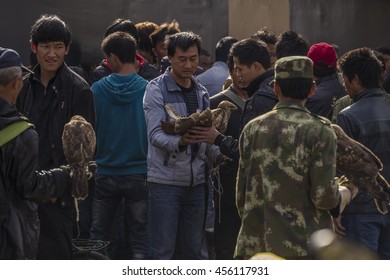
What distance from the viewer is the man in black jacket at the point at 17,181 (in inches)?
211

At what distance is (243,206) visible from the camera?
5719mm

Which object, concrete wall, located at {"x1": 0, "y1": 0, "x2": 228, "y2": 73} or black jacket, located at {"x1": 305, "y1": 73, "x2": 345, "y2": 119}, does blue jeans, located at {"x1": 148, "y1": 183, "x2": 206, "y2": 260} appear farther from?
concrete wall, located at {"x1": 0, "y1": 0, "x2": 228, "y2": 73}

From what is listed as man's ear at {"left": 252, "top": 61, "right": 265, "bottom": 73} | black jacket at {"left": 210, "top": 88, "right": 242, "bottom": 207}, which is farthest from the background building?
man's ear at {"left": 252, "top": 61, "right": 265, "bottom": 73}

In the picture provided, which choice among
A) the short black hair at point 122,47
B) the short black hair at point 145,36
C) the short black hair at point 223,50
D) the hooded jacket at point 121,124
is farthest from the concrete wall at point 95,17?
the hooded jacket at point 121,124

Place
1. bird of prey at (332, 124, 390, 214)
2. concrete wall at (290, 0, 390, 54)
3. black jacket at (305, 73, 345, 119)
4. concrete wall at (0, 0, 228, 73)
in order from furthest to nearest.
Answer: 1. concrete wall at (290, 0, 390, 54)
2. concrete wall at (0, 0, 228, 73)
3. black jacket at (305, 73, 345, 119)
4. bird of prey at (332, 124, 390, 214)

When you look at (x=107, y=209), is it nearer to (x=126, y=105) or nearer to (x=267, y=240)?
(x=126, y=105)

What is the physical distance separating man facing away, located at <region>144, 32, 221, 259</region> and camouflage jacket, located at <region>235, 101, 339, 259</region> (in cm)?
151

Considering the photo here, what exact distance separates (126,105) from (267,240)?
274 centimetres

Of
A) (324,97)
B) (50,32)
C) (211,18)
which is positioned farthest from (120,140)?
(211,18)

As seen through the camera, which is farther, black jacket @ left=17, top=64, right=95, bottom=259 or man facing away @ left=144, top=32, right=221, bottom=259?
man facing away @ left=144, top=32, right=221, bottom=259

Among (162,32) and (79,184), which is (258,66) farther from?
(162,32)

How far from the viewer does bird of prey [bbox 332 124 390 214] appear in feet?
18.8

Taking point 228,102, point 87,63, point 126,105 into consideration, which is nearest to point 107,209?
point 126,105

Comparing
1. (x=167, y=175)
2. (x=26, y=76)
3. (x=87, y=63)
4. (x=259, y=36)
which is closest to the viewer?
(x=26, y=76)
